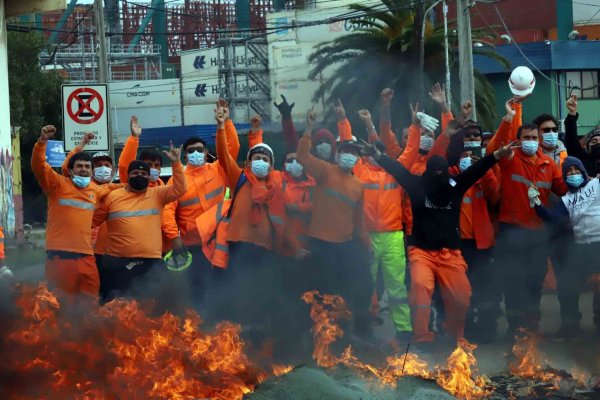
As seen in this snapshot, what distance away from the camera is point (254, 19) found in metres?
78.1

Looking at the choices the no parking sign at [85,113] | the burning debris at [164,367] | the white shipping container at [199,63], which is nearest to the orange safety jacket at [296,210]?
the burning debris at [164,367]

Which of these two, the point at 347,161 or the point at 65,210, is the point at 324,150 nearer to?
the point at 347,161

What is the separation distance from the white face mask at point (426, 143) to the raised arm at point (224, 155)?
1.55 metres

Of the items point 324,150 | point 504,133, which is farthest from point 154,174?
point 504,133

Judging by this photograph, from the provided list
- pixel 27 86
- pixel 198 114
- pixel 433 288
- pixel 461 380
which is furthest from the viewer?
pixel 198 114

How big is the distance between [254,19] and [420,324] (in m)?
71.5

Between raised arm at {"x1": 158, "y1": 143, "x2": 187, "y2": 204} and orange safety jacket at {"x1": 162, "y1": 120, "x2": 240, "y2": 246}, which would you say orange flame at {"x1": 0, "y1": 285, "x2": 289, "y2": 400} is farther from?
orange safety jacket at {"x1": 162, "y1": 120, "x2": 240, "y2": 246}

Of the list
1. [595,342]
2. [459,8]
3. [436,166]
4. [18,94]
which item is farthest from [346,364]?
[18,94]

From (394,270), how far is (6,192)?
1136cm

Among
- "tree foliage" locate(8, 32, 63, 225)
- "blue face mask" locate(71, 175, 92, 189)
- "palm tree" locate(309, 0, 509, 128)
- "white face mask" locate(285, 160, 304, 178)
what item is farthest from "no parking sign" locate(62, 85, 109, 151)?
"tree foliage" locate(8, 32, 63, 225)

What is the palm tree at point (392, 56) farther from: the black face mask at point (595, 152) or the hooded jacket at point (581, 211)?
the hooded jacket at point (581, 211)

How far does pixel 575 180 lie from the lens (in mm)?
8906

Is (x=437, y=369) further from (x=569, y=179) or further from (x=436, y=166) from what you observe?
(x=569, y=179)

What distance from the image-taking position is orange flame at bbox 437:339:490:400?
6.75 m
